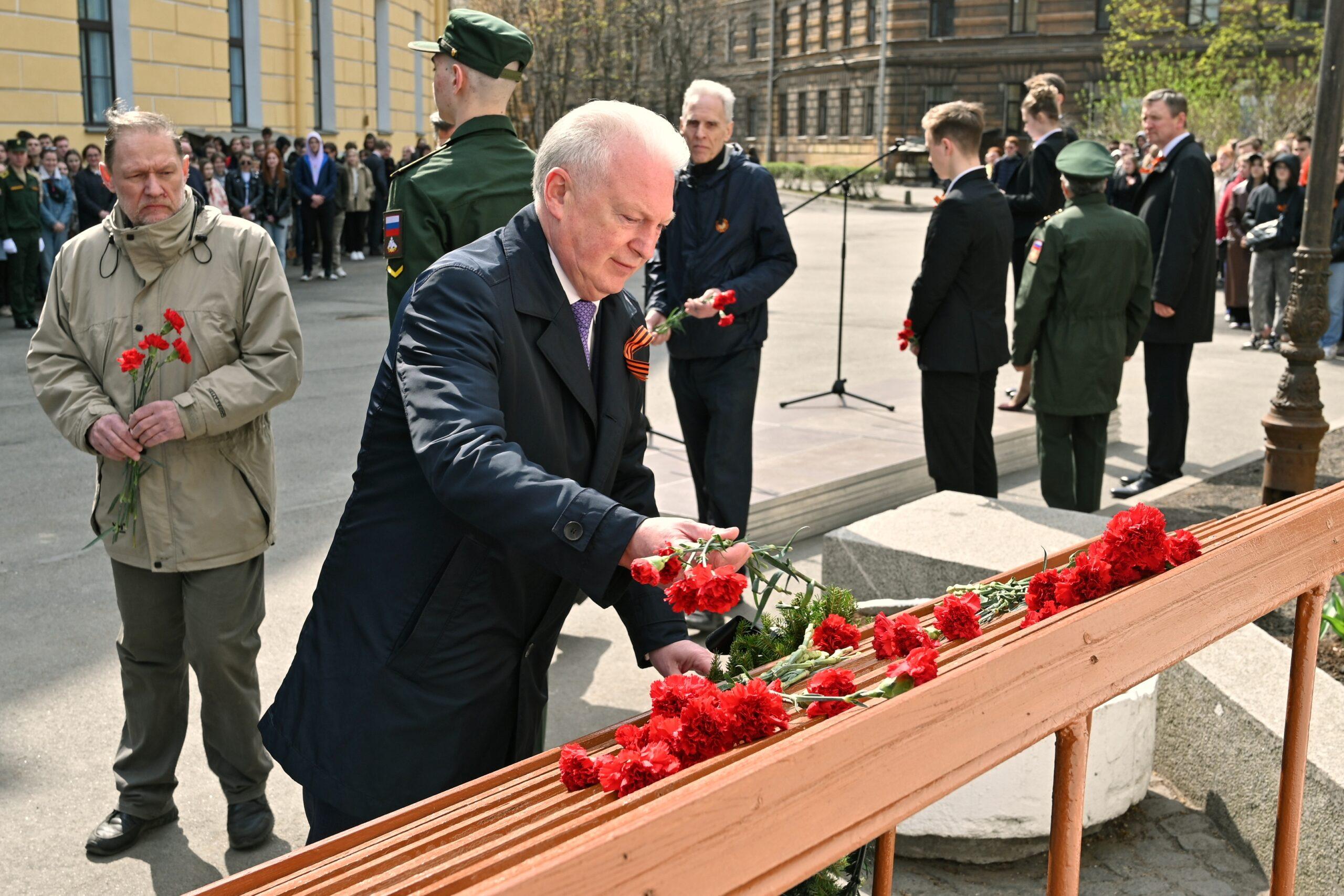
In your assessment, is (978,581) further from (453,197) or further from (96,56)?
(96,56)

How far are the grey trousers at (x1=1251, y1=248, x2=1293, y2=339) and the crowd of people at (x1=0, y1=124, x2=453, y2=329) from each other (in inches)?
388

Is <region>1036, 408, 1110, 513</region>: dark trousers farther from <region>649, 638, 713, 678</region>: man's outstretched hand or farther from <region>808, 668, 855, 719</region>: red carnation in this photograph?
<region>808, 668, 855, 719</region>: red carnation

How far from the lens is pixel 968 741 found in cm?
153

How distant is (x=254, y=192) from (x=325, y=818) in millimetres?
17305

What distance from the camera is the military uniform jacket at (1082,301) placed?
6.73m

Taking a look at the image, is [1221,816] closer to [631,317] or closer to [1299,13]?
[631,317]

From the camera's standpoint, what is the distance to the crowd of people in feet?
48.0

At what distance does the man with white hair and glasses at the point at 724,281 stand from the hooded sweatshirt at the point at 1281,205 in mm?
9255

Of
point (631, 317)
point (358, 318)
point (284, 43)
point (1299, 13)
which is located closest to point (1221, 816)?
point (631, 317)

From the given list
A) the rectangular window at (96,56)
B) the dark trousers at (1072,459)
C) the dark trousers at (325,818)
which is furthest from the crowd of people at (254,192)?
the dark trousers at (325,818)

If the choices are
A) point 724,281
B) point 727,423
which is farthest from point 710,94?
point 727,423

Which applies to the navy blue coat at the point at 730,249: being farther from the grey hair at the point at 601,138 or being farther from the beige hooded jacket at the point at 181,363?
the grey hair at the point at 601,138

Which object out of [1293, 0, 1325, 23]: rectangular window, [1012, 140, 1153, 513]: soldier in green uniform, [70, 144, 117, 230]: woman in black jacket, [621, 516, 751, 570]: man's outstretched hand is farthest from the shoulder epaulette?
[1293, 0, 1325, 23]: rectangular window

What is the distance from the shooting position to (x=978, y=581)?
475 cm
